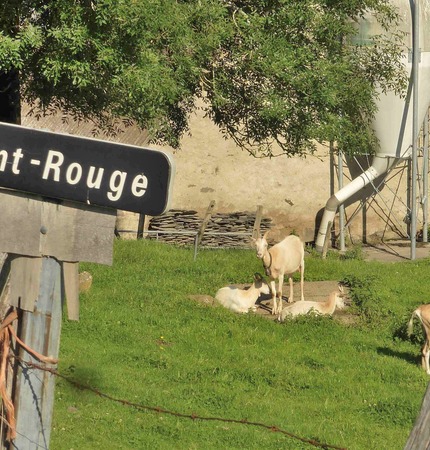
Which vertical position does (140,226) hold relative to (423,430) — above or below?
above

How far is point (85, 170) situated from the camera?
13.8 feet

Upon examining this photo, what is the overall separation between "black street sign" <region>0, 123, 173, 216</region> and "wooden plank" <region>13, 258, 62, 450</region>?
0.34m

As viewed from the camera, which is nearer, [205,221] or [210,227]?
[205,221]

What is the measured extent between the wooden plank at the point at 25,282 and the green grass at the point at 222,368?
14.3ft

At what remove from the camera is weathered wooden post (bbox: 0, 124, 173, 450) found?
4.16 meters

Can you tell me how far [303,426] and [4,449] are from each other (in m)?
6.57

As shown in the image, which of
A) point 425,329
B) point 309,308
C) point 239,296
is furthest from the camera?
point 239,296

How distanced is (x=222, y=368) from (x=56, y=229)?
8558 mm

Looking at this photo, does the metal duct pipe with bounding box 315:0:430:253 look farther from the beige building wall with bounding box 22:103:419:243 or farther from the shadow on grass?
the shadow on grass

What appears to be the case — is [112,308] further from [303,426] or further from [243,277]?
[303,426]

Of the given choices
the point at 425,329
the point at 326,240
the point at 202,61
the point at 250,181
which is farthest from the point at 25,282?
the point at 250,181

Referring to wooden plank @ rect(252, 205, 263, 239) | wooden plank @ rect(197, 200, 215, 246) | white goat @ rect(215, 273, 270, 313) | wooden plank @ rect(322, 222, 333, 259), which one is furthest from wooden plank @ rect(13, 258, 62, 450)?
wooden plank @ rect(252, 205, 263, 239)

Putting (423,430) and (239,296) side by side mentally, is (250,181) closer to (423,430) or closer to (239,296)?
(239,296)

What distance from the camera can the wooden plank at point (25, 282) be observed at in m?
4.19
